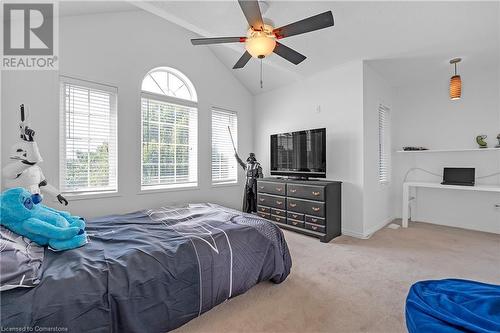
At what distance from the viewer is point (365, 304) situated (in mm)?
1863

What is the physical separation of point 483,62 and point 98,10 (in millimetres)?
5592

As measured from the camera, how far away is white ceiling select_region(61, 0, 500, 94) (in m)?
2.34

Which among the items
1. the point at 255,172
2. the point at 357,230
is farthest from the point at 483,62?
the point at 255,172

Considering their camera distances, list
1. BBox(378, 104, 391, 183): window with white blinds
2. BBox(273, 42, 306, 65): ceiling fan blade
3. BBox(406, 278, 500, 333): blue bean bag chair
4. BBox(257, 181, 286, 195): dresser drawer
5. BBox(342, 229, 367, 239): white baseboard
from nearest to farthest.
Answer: BBox(406, 278, 500, 333): blue bean bag chair → BBox(273, 42, 306, 65): ceiling fan blade → BBox(342, 229, 367, 239): white baseboard → BBox(257, 181, 286, 195): dresser drawer → BBox(378, 104, 391, 183): window with white blinds

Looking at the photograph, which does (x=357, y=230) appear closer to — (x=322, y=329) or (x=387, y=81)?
(x=322, y=329)

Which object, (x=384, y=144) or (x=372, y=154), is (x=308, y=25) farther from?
(x=384, y=144)

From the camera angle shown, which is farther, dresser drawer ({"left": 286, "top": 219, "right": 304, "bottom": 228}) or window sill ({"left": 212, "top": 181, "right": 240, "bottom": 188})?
window sill ({"left": 212, "top": 181, "right": 240, "bottom": 188})

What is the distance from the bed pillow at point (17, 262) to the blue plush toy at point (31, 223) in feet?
0.17

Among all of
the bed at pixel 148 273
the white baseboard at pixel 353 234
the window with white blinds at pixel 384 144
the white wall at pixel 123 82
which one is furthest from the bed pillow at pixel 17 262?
the window with white blinds at pixel 384 144

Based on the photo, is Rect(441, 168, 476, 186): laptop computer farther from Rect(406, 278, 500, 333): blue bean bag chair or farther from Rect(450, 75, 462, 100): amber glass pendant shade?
Rect(406, 278, 500, 333): blue bean bag chair

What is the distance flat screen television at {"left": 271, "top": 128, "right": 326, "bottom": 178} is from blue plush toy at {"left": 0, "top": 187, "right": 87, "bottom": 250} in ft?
10.2

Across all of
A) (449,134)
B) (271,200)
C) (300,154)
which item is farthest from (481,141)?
(271,200)

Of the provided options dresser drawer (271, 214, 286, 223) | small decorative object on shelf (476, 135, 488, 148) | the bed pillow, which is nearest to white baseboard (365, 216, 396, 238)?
dresser drawer (271, 214, 286, 223)

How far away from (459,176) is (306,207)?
8.78 ft
